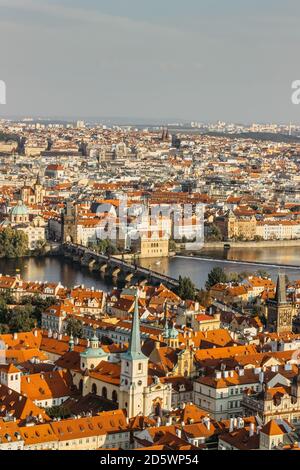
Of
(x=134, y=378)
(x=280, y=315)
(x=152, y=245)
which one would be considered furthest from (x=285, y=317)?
(x=152, y=245)

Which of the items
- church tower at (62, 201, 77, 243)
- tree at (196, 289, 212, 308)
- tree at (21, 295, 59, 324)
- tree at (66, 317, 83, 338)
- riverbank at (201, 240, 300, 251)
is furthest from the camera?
riverbank at (201, 240, 300, 251)

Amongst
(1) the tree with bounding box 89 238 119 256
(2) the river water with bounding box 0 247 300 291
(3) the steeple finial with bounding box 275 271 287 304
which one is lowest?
(2) the river water with bounding box 0 247 300 291

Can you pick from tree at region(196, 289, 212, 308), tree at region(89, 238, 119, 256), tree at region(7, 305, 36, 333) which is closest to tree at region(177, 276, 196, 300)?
tree at region(196, 289, 212, 308)

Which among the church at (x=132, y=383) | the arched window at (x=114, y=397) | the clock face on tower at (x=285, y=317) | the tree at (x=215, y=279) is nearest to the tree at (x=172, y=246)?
the tree at (x=215, y=279)

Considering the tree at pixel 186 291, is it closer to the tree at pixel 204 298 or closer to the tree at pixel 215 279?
the tree at pixel 204 298

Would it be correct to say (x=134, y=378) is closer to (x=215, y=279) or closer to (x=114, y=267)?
(x=215, y=279)

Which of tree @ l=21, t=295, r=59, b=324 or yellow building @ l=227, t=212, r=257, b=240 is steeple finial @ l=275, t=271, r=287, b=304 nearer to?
tree @ l=21, t=295, r=59, b=324

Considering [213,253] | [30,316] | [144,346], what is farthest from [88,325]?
[213,253]

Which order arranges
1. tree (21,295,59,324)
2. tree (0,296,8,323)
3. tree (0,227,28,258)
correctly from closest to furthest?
tree (0,296,8,323), tree (21,295,59,324), tree (0,227,28,258)
